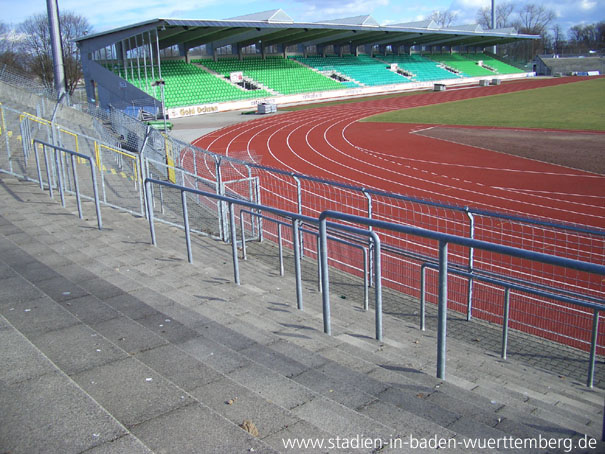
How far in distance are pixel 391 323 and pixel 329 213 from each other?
1.95 meters

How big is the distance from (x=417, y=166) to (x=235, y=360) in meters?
17.7

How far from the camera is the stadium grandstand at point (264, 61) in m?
42.5

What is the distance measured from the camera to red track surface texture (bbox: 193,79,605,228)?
1507cm

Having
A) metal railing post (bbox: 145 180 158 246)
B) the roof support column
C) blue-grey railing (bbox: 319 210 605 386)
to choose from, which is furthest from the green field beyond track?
blue-grey railing (bbox: 319 210 605 386)

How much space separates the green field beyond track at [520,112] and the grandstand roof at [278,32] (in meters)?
14.7

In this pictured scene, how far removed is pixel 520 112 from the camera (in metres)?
39.4

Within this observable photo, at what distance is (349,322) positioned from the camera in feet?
18.8

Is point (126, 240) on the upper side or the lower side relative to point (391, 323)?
upper

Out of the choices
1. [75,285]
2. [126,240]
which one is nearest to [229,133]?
[126,240]

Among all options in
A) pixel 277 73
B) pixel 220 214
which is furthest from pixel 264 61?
pixel 220 214

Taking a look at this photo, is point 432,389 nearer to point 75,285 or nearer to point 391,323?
point 391,323

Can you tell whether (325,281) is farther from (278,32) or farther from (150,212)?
(278,32)

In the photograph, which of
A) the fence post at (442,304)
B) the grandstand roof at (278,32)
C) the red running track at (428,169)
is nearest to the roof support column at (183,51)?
the grandstand roof at (278,32)

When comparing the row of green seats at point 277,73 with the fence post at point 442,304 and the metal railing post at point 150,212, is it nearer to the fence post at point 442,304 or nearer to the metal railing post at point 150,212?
the metal railing post at point 150,212
